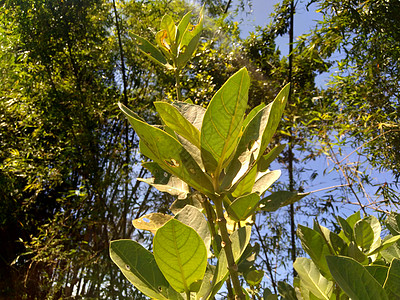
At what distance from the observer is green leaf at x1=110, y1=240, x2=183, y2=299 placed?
28 cm

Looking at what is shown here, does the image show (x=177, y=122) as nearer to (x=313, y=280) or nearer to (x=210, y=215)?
(x=210, y=215)

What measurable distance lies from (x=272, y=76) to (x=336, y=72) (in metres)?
0.54

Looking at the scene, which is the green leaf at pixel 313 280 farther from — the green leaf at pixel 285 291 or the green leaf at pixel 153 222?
the green leaf at pixel 153 222

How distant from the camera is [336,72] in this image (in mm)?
2260

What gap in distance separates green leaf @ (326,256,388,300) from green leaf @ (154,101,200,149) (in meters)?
0.13

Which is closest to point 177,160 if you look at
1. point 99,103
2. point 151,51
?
point 151,51

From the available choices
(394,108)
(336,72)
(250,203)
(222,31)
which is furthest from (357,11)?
(250,203)

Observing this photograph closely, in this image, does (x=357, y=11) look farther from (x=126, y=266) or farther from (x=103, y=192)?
(x=103, y=192)

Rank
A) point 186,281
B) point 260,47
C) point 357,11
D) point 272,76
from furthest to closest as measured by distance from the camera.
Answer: point 260,47
point 272,76
point 357,11
point 186,281

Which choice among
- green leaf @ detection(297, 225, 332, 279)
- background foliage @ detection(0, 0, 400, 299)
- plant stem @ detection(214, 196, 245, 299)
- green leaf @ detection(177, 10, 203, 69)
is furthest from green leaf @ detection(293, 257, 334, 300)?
background foliage @ detection(0, 0, 400, 299)

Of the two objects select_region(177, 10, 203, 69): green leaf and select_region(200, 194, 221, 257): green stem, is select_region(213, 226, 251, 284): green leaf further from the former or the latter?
select_region(177, 10, 203, 69): green leaf

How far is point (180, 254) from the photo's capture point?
249mm

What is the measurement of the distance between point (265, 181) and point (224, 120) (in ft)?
0.36

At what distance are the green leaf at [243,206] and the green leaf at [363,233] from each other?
123mm
